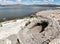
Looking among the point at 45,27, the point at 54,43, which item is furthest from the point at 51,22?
the point at 54,43

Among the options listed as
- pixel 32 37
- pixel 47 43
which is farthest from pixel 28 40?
pixel 47 43

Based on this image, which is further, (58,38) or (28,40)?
(58,38)

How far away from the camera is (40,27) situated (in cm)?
1239

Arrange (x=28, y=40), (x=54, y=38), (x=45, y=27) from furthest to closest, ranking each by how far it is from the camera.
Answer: (x=45, y=27) → (x=54, y=38) → (x=28, y=40)

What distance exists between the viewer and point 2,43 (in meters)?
11.0

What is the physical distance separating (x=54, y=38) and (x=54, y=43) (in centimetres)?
47

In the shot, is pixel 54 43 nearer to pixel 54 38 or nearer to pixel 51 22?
pixel 54 38

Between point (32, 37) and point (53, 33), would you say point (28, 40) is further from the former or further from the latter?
point (53, 33)

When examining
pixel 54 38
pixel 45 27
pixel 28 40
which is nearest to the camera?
pixel 28 40

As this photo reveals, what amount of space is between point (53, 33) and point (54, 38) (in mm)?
267

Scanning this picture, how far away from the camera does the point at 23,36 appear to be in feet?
34.9

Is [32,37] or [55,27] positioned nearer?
[32,37]

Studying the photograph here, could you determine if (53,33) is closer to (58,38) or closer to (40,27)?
(58,38)

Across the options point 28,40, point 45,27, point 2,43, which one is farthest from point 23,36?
point 45,27
